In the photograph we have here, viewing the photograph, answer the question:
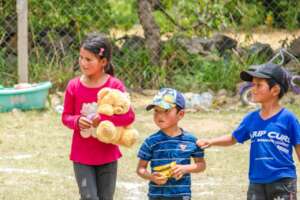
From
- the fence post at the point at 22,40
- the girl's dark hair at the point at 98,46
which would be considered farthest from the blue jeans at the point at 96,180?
the fence post at the point at 22,40

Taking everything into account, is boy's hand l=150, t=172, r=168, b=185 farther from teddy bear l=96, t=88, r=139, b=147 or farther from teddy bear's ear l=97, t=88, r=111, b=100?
teddy bear's ear l=97, t=88, r=111, b=100

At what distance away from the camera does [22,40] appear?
33.6ft

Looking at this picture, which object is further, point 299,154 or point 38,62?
point 38,62

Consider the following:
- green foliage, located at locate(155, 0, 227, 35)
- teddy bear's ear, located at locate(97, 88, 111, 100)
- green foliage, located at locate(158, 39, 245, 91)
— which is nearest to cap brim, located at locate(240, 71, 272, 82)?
teddy bear's ear, located at locate(97, 88, 111, 100)

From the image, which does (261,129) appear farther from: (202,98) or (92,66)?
(202,98)

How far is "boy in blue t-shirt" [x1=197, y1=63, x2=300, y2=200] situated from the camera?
481 centimetres

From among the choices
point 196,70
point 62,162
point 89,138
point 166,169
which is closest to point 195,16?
point 196,70

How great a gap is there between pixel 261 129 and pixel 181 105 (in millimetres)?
480

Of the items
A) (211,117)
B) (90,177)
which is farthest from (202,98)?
(90,177)

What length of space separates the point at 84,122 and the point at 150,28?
6.18 meters

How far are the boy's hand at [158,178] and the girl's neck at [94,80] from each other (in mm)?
761

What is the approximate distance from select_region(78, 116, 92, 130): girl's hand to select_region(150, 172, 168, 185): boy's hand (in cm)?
54

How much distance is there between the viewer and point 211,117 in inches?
369

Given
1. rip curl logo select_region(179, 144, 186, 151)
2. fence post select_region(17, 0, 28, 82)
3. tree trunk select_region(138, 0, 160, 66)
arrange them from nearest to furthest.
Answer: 1. rip curl logo select_region(179, 144, 186, 151)
2. fence post select_region(17, 0, 28, 82)
3. tree trunk select_region(138, 0, 160, 66)
